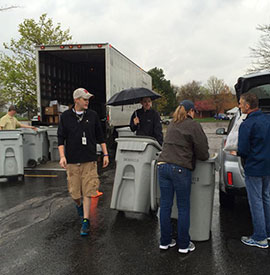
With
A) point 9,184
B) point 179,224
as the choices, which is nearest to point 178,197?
point 179,224

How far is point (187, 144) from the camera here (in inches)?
125

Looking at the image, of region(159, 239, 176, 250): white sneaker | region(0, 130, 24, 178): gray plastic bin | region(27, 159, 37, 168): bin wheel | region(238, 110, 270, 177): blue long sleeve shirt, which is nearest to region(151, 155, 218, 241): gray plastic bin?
region(159, 239, 176, 250): white sneaker

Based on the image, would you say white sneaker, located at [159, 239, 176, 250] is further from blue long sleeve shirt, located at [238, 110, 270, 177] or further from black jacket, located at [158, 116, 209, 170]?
blue long sleeve shirt, located at [238, 110, 270, 177]

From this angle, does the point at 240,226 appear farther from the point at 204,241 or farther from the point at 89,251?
the point at 89,251

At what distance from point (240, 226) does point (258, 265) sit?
3.57 feet

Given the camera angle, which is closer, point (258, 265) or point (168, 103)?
point (258, 265)

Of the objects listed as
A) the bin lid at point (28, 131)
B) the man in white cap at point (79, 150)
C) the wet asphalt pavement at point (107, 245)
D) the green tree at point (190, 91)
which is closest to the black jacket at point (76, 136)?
the man in white cap at point (79, 150)

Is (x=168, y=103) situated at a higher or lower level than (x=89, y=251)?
higher

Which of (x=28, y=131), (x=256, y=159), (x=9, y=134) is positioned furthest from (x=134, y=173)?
(x=28, y=131)

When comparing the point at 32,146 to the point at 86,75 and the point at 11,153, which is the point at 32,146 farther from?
the point at 86,75

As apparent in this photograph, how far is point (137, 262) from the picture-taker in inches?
124

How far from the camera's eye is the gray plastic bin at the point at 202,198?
3.40 metres

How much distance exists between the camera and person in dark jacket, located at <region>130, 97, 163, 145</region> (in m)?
4.92

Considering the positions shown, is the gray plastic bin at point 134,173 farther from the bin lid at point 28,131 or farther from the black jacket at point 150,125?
the bin lid at point 28,131
